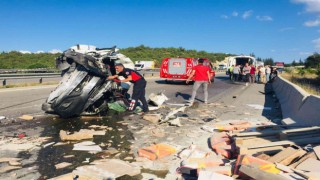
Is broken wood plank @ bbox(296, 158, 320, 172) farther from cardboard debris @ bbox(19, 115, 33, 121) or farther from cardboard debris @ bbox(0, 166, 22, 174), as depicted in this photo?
cardboard debris @ bbox(19, 115, 33, 121)

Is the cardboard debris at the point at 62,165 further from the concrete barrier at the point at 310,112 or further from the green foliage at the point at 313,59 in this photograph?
the green foliage at the point at 313,59

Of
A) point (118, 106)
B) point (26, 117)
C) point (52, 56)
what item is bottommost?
point (26, 117)

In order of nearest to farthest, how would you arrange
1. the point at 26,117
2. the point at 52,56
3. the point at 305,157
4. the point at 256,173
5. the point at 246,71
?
the point at 256,173 → the point at 305,157 → the point at 26,117 → the point at 246,71 → the point at 52,56

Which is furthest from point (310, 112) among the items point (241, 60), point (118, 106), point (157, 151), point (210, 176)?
point (241, 60)

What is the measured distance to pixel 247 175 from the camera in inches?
159

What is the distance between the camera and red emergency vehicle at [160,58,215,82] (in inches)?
938

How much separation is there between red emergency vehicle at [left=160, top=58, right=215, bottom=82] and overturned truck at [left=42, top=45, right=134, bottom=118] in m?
14.4

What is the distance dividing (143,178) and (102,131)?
3.06 meters

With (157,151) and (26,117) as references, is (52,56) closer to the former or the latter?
(26,117)

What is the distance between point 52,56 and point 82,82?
240ft

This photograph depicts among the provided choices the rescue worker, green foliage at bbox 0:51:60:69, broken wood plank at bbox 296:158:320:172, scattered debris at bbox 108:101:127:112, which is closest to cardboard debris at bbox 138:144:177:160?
broken wood plank at bbox 296:158:320:172

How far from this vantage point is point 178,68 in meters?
24.3

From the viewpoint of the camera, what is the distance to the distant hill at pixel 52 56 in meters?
62.4

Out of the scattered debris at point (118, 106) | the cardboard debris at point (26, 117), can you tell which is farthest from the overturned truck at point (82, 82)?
the cardboard debris at point (26, 117)
